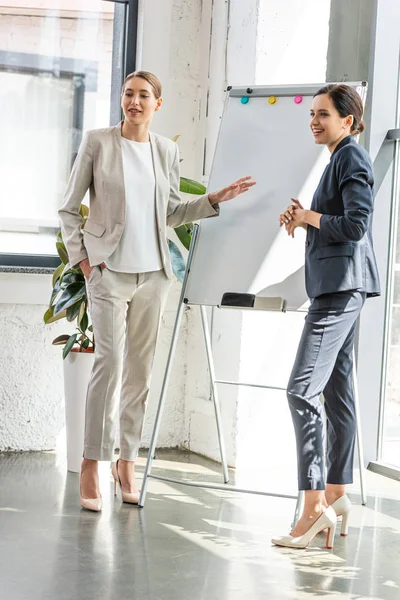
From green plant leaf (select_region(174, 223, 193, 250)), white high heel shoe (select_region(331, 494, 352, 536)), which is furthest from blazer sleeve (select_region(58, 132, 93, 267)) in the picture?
white high heel shoe (select_region(331, 494, 352, 536))

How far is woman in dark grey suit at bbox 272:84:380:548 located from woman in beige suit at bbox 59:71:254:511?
18.7 inches

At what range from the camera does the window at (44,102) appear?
14.3ft

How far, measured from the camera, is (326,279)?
299 centimetres

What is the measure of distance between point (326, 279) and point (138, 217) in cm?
79

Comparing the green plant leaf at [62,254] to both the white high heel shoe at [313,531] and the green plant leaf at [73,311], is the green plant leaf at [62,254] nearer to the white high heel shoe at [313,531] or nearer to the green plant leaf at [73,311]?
the green plant leaf at [73,311]

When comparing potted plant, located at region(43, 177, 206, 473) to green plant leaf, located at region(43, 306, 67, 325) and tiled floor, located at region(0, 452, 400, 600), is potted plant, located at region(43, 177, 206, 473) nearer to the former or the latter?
green plant leaf, located at region(43, 306, 67, 325)

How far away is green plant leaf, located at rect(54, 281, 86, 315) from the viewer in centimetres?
389

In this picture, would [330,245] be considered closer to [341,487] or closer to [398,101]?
[341,487]

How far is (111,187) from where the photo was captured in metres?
3.35

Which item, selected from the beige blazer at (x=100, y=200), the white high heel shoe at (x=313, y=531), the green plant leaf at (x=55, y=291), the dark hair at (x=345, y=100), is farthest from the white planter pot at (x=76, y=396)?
the dark hair at (x=345, y=100)

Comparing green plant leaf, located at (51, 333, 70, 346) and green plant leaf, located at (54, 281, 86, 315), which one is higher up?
green plant leaf, located at (54, 281, 86, 315)

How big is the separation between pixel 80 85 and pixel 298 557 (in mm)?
2580

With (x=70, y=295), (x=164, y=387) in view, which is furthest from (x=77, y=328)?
(x=164, y=387)

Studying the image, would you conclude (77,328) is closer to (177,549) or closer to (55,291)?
(55,291)
